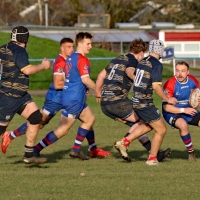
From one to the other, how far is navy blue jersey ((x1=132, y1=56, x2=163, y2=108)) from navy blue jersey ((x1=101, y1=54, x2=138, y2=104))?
54 centimetres

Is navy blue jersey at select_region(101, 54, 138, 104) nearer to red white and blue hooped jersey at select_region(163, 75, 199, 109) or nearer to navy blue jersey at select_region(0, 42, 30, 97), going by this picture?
red white and blue hooped jersey at select_region(163, 75, 199, 109)

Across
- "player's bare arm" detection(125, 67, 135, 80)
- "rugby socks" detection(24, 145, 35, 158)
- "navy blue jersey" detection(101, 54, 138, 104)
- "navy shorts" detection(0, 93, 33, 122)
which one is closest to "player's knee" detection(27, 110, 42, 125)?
"navy shorts" detection(0, 93, 33, 122)

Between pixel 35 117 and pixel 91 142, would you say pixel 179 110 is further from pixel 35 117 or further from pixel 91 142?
pixel 35 117

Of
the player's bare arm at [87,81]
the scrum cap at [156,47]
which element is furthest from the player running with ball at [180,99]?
the player's bare arm at [87,81]

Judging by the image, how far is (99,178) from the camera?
375 inches

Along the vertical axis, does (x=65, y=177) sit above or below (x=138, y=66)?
below

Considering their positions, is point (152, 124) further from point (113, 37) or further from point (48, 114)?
point (113, 37)

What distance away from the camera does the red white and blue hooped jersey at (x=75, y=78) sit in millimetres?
11000

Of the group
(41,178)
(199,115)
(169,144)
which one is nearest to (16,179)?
(41,178)

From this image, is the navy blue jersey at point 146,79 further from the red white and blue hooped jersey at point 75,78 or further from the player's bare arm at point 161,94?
the red white and blue hooped jersey at point 75,78

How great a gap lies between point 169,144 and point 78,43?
3.56m

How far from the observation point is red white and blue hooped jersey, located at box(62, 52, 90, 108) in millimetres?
11000

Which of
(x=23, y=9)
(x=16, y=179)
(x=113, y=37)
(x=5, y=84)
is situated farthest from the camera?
(x=23, y=9)

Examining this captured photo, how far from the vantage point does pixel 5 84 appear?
34.3 ft
